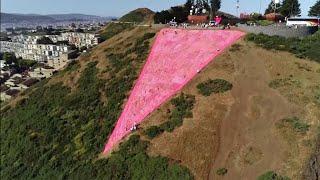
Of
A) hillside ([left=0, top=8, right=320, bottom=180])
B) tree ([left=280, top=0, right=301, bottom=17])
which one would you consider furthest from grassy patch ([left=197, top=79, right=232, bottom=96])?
tree ([left=280, top=0, right=301, bottom=17])

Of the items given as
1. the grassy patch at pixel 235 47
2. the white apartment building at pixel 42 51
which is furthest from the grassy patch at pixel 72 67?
the white apartment building at pixel 42 51

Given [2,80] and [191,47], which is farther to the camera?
[2,80]

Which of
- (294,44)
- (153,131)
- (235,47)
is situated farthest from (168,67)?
(294,44)

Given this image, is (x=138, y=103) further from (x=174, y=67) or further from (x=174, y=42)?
(x=174, y=42)

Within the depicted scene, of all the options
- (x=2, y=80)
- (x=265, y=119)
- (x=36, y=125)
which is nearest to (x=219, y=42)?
(x=265, y=119)

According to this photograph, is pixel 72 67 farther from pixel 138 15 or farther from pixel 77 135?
pixel 138 15

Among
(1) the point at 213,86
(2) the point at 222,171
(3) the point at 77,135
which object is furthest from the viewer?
(3) the point at 77,135

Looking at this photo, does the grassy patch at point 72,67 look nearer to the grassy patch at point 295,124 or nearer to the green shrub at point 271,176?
the grassy patch at point 295,124
